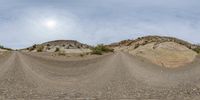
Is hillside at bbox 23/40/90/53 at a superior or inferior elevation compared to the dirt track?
superior

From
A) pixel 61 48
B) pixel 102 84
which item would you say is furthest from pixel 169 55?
pixel 61 48

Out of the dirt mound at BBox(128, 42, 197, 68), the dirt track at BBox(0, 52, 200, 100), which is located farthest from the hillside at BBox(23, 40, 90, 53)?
the dirt track at BBox(0, 52, 200, 100)

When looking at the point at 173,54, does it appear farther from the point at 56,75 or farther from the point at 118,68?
the point at 56,75

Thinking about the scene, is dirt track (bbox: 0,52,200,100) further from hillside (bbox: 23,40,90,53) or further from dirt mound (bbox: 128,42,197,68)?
hillside (bbox: 23,40,90,53)

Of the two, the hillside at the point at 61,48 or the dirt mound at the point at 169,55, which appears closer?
the dirt mound at the point at 169,55

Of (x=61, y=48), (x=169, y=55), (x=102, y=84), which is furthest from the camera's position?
(x=61, y=48)

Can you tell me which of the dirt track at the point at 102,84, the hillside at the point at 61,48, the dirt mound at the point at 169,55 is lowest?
the dirt track at the point at 102,84

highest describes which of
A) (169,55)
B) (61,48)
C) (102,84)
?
(61,48)

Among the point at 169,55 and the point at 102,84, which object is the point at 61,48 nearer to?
the point at 169,55

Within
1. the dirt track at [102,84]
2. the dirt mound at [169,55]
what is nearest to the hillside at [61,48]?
the dirt mound at [169,55]

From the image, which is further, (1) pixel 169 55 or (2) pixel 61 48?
(2) pixel 61 48

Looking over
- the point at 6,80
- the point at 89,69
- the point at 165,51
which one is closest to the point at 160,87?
the point at 6,80

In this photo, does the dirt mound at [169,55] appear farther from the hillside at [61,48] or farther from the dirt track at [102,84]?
the hillside at [61,48]

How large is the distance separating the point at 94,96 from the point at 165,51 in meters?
32.6
